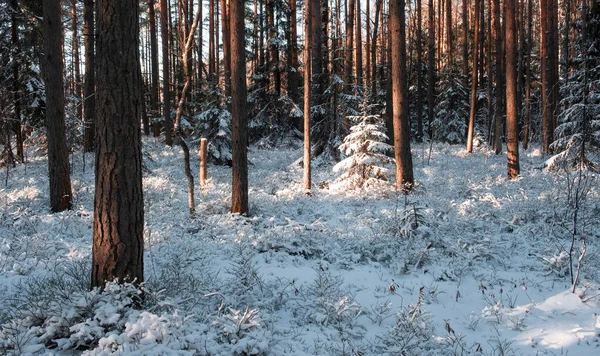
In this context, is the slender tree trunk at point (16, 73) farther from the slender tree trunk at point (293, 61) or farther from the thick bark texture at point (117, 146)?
the slender tree trunk at point (293, 61)

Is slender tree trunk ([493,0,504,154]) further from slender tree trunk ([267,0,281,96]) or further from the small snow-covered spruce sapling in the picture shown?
slender tree trunk ([267,0,281,96])

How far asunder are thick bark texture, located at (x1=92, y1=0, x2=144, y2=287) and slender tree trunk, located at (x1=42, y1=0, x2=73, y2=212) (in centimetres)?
623

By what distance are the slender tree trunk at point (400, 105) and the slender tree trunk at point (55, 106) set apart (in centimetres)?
860

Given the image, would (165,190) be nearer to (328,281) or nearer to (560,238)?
(328,281)

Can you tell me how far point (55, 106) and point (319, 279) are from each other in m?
7.73

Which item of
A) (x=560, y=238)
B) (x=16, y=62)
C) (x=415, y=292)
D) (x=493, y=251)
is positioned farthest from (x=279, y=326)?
(x=16, y=62)

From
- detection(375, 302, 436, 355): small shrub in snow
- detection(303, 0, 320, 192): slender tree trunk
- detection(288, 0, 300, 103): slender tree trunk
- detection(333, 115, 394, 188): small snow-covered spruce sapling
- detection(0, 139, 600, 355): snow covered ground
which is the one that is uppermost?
detection(288, 0, 300, 103): slender tree trunk

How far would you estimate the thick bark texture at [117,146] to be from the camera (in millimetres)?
3973

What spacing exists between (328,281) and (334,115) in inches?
469

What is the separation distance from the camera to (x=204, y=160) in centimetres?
1298

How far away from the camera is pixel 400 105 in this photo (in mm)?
10930

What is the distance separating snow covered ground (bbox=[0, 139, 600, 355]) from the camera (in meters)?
3.72

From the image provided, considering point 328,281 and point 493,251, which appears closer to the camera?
point 328,281

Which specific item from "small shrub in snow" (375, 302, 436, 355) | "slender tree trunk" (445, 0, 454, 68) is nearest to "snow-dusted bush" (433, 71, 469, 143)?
"slender tree trunk" (445, 0, 454, 68)
